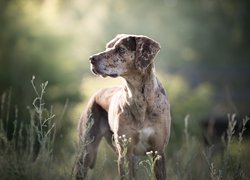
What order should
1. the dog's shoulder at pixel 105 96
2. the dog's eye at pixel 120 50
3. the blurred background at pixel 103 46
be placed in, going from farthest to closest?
the blurred background at pixel 103 46, the dog's shoulder at pixel 105 96, the dog's eye at pixel 120 50

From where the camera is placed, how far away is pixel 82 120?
24.7 feet

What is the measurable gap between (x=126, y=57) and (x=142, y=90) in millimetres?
378

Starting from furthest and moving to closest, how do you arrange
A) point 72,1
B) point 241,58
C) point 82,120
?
point 241,58 → point 72,1 → point 82,120

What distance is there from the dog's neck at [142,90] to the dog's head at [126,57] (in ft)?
0.37

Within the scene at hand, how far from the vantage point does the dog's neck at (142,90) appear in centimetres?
660

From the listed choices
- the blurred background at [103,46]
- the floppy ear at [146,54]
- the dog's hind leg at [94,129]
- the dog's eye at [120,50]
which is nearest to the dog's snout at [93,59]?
the dog's eye at [120,50]

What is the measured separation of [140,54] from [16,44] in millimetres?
6824

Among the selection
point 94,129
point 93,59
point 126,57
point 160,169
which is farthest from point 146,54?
point 94,129

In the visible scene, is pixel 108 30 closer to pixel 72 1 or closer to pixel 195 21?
pixel 72 1

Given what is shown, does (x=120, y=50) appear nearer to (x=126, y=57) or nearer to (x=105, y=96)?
(x=126, y=57)

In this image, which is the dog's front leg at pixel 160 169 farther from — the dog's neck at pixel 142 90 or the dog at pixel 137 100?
the dog's neck at pixel 142 90

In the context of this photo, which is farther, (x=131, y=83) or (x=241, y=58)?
(x=241, y=58)

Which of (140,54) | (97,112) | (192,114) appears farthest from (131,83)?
(192,114)

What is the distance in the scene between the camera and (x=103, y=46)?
23.4 metres
